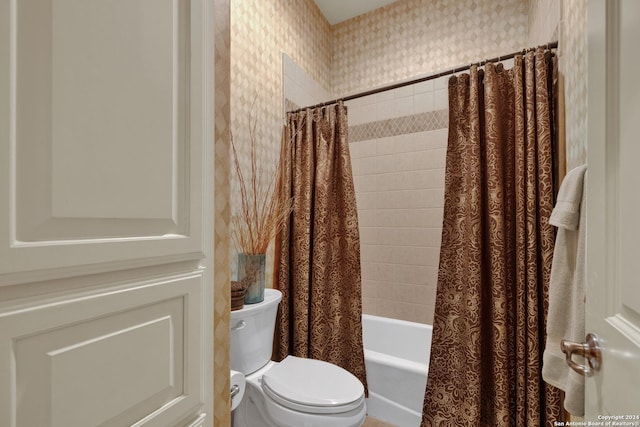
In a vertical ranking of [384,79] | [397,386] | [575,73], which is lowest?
[397,386]

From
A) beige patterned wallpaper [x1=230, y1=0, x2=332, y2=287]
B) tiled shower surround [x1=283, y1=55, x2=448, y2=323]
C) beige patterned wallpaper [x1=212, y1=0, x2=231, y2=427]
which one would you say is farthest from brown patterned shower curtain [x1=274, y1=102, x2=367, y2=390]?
beige patterned wallpaper [x1=212, y1=0, x2=231, y2=427]

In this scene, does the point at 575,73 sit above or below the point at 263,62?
below

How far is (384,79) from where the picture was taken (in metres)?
2.46

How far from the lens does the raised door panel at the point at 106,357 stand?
0.34m

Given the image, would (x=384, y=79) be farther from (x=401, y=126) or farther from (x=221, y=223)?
(x=221, y=223)

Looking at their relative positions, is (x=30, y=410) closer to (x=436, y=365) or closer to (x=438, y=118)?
(x=436, y=365)

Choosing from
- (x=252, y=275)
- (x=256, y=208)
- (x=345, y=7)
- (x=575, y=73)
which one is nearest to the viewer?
(x=575, y=73)

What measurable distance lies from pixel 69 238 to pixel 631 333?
2.65 feet

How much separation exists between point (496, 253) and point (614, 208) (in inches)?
35.2

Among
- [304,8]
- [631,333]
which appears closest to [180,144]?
[631,333]

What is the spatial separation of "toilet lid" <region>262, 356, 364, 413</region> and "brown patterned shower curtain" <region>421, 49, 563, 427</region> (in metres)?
0.46

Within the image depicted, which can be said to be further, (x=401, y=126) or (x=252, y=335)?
(x=401, y=126)

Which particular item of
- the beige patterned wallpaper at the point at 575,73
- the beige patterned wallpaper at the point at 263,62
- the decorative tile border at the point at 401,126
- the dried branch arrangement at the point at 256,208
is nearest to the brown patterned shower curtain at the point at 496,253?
the beige patterned wallpaper at the point at 575,73

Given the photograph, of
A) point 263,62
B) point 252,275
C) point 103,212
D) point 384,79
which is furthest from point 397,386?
point 384,79
